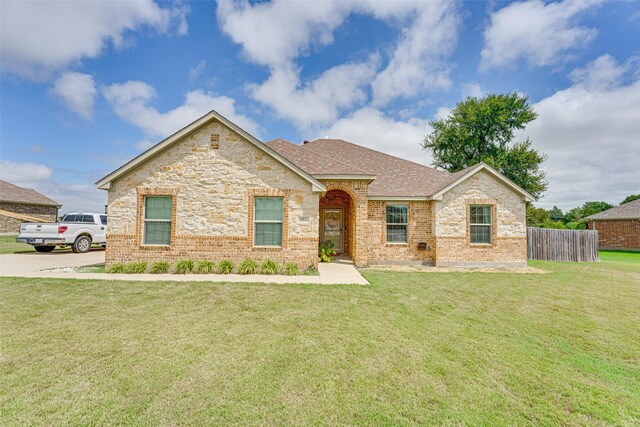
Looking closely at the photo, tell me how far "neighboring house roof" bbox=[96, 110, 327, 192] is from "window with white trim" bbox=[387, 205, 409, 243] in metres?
4.18

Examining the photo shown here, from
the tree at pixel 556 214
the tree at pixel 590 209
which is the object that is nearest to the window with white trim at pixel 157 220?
the tree at pixel 590 209

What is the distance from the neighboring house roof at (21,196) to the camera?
2775 centimetres

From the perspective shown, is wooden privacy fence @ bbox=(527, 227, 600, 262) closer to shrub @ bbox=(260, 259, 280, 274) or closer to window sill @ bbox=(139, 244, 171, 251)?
shrub @ bbox=(260, 259, 280, 274)

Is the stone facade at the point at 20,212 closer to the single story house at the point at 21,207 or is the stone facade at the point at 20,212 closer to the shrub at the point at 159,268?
the single story house at the point at 21,207

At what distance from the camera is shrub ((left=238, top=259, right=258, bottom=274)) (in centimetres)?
948

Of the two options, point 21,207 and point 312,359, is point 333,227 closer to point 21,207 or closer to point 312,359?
point 312,359

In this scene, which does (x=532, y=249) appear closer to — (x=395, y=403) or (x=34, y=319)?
(x=395, y=403)

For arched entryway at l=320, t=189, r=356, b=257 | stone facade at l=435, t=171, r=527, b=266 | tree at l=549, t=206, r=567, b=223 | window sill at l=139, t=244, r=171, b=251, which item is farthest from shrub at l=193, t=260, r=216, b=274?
tree at l=549, t=206, r=567, b=223

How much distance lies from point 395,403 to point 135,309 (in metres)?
5.42

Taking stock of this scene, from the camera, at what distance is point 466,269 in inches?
464

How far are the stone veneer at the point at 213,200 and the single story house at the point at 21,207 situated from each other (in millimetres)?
27832

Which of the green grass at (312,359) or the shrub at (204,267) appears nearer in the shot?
the green grass at (312,359)

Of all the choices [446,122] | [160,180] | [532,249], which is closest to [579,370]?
[160,180]

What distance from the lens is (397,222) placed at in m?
12.6
